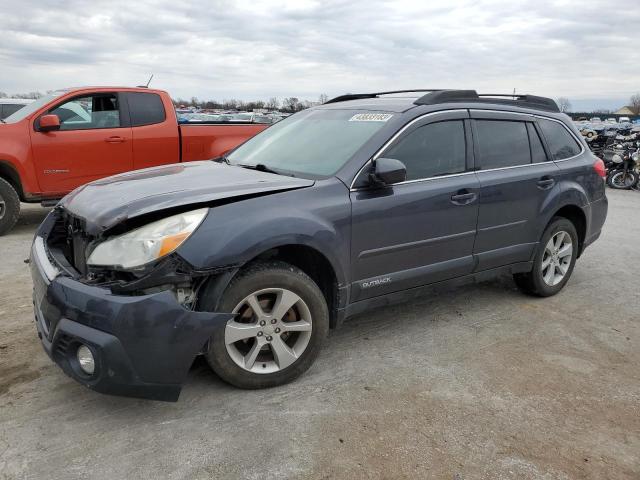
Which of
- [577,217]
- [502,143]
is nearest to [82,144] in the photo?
[502,143]

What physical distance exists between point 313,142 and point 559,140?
2367mm

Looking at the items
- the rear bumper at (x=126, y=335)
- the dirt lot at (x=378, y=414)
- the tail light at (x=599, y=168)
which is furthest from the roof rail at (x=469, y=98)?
the rear bumper at (x=126, y=335)

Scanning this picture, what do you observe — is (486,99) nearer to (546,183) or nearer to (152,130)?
(546,183)

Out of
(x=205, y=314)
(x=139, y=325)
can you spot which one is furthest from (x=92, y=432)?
(x=205, y=314)

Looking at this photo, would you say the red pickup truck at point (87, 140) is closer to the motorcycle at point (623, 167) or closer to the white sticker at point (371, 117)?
the white sticker at point (371, 117)

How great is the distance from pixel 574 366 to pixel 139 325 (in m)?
2.76

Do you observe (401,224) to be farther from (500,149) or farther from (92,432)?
(92,432)

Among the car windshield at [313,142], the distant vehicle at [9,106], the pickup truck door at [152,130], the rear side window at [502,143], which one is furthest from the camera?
the distant vehicle at [9,106]

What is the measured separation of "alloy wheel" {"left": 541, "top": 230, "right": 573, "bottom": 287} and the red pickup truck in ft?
15.8

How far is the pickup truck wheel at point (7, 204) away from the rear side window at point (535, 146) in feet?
19.7

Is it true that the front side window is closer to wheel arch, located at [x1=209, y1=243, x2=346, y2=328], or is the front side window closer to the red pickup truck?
the red pickup truck

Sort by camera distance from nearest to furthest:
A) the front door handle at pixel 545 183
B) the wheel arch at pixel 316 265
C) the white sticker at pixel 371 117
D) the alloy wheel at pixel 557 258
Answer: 1. the wheel arch at pixel 316 265
2. the white sticker at pixel 371 117
3. the front door handle at pixel 545 183
4. the alloy wheel at pixel 557 258

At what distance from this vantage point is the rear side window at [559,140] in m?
4.63

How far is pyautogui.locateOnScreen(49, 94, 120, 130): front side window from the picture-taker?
7.07 meters
